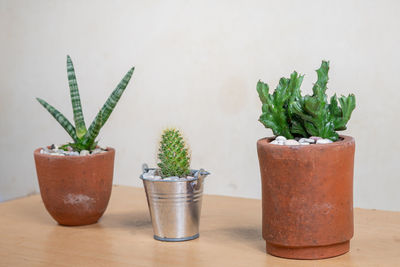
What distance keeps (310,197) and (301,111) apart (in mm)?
172

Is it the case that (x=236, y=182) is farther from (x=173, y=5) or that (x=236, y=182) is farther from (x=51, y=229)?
(x=51, y=229)

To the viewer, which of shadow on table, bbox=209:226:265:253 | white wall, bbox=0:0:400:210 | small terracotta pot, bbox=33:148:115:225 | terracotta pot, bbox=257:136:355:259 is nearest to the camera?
terracotta pot, bbox=257:136:355:259

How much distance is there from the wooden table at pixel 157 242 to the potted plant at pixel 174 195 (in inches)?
1.2

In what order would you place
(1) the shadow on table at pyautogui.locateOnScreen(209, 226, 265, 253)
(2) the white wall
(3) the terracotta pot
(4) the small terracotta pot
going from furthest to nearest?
(2) the white wall
(4) the small terracotta pot
(1) the shadow on table at pyautogui.locateOnScreen(209, 226, 265, 253)
(3) the terracotta pot

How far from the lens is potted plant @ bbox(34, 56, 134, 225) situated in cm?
138

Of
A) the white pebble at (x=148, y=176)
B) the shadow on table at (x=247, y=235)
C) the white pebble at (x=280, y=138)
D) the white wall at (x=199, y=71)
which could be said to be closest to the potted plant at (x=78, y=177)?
the white pebble at (x=148, y=176)

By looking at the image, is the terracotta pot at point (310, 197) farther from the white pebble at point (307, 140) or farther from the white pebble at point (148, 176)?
the white pebble at point (148, 176)

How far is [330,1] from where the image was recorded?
1.94 meters

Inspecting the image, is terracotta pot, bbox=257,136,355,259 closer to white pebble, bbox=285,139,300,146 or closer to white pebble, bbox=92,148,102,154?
white pebble, bbox=285,139,300,146

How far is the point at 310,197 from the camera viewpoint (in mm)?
1075

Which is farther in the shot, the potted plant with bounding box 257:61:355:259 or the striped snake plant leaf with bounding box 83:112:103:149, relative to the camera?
the striped snake plant leaf with bounding box 83:112:103:149

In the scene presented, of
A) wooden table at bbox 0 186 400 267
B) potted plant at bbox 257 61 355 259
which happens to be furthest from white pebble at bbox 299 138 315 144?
wooden table at bbox 0 186 400 267

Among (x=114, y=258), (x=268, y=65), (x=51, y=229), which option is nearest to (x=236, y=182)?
(x=268, y=65)

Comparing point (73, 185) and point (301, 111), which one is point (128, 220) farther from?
point (301, 111)
